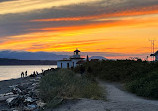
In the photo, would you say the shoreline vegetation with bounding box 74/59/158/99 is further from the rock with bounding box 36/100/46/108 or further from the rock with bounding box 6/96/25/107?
the rock with bounding box 6/96/25/107

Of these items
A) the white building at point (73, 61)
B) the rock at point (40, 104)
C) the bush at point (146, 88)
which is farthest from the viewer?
the white building at point (73, 61)

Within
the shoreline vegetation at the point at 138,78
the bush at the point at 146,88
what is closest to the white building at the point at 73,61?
the shoreline vegetation at the point at 138,78

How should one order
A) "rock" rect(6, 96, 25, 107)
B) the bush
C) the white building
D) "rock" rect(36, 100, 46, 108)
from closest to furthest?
"rock" rect(36, 100, 46, 108) → "rock" rect(6, 96, 25, 107) → the bush → the white building

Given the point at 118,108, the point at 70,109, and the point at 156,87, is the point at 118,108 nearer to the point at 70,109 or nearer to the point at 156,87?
the point at 70,109

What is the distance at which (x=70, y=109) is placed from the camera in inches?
437

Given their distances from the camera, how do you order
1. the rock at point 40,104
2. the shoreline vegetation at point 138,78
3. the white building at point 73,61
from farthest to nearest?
1. the white building at point 73,61
2. the shoreline vegetation at point 138,78
3. the rock at point 40,104

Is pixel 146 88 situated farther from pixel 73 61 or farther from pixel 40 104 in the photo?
pixel 73 61

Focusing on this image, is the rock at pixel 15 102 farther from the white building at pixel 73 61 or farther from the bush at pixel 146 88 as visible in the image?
the white building at pixel 73 61

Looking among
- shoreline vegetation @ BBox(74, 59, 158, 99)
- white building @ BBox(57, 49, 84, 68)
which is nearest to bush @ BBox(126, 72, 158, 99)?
shoreline vegetation @ BBox(74, 59, 158, 99)

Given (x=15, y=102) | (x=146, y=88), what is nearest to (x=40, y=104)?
(x=15, y=102)

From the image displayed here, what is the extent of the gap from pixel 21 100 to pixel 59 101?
10.2ft

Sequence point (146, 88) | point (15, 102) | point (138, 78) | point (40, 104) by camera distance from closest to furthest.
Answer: point (40, 104), point (15, 102), point (146, 88), point (138, 78)

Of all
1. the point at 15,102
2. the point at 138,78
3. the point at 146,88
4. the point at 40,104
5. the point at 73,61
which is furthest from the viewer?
the point at 73,61

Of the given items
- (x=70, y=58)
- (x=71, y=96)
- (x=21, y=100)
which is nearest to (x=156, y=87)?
(x=71, y=96)
